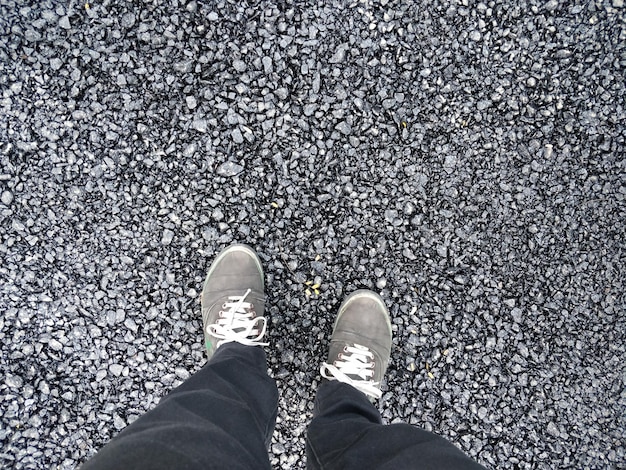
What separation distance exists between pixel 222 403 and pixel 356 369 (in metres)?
0.75

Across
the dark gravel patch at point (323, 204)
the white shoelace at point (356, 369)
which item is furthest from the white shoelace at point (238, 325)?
the white shoelace at point (356, 369)

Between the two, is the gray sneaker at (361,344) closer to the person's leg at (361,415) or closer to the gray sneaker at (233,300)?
the person's leg at (361,415)

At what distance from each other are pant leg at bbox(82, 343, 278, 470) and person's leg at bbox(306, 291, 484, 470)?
24 cm

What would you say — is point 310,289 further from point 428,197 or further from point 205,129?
point 205,129

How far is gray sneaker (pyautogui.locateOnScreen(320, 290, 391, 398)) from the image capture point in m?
1.93

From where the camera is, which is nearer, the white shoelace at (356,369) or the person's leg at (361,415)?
the person's leg at (361,415)

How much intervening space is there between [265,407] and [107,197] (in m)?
1.20

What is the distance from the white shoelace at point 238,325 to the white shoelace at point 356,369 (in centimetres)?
34

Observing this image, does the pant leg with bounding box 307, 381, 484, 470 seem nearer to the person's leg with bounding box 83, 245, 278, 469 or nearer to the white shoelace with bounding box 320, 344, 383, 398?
the white shoelace with bounding box 320, 344, 383, 398

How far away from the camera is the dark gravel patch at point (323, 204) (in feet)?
6.34

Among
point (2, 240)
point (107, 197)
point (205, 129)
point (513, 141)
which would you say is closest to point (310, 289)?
point (205, 129)

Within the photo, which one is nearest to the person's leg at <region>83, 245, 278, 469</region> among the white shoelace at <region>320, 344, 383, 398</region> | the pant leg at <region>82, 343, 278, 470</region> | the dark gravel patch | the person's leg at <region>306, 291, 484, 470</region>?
the pant leg at <region>82, 343, 278, 470</region>

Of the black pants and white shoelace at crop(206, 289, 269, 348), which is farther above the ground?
white shoelace at crop(206, 289, 269, 348)

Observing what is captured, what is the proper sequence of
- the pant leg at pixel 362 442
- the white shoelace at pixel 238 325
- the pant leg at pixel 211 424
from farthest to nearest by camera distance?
1. the white shoelace at pixel 238 325
2. the pant leg at pixel 362 442
3. the pant leg at pixel 211 424
